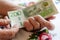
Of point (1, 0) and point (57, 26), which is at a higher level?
point (1, 0)

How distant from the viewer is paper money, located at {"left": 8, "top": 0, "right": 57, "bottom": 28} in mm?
525

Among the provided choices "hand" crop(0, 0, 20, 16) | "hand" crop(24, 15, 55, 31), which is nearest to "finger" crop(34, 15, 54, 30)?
"hand" crop(24, 15, 55, 31)

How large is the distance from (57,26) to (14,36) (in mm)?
201

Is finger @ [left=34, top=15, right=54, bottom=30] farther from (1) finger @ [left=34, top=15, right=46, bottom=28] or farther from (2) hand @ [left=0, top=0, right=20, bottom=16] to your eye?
(2) hand @ [left=0, top=0, right=20, bottom=16]

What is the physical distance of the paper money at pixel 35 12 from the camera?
0.52 m

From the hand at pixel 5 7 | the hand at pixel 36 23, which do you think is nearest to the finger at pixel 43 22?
the hand at pixel 36 23

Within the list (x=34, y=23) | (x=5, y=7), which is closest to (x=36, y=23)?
(x=34, y=23)

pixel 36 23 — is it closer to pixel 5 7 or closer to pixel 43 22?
pixel 43 22

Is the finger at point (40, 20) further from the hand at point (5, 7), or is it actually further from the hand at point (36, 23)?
the hand at point (5, 7)

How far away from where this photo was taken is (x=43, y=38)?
0.49m

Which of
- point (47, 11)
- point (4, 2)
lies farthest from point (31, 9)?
point (4, 2)

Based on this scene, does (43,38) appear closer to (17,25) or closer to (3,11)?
(17,25)

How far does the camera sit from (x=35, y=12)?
542 millimetres

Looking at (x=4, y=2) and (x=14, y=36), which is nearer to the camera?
(x=14, y=36)
